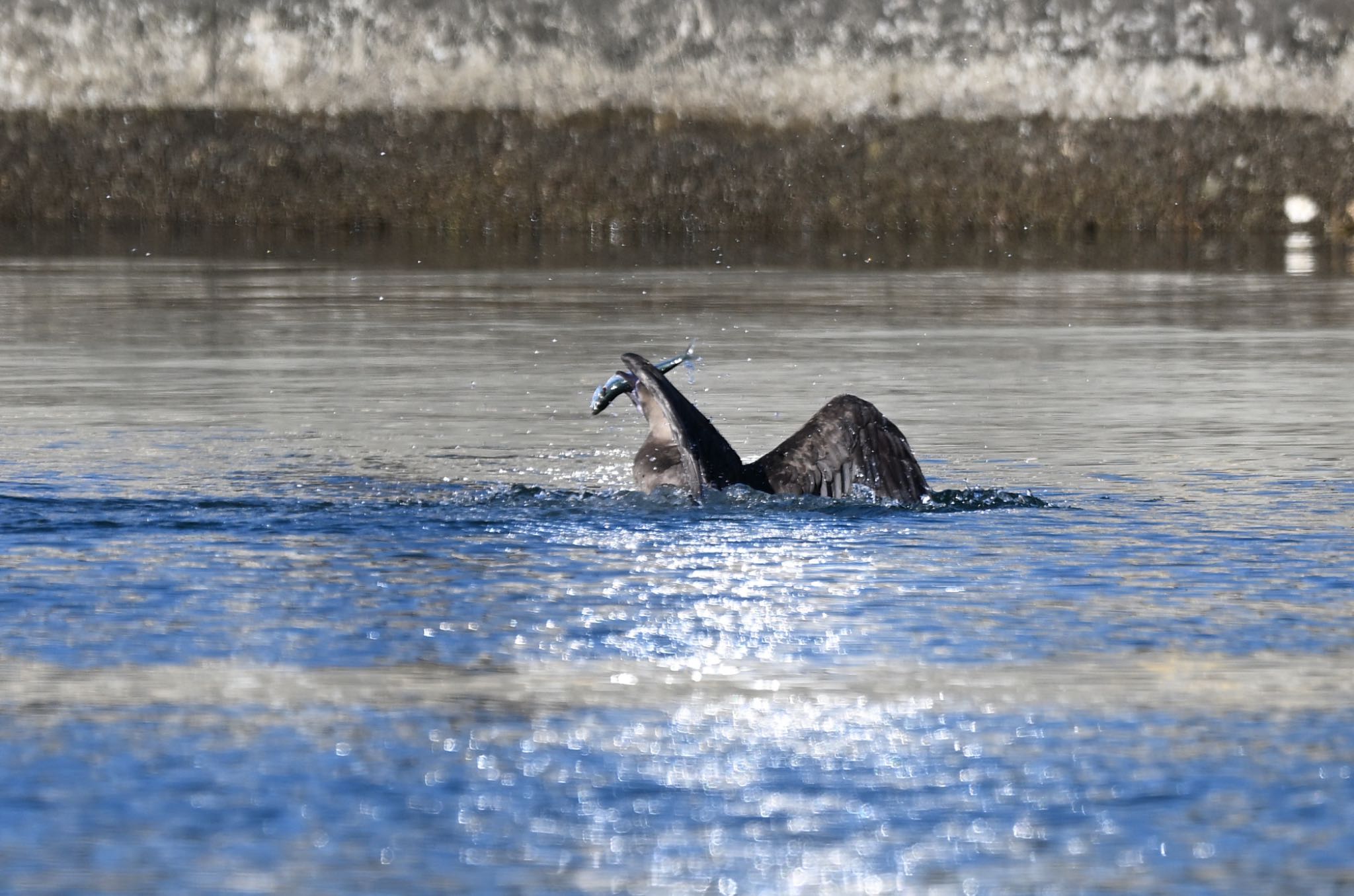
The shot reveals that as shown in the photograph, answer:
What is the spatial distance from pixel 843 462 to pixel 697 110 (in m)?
17.1

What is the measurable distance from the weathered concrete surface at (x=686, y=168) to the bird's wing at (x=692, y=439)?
56.2 feet

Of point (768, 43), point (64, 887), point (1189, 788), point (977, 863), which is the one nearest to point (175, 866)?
point (64, 887)

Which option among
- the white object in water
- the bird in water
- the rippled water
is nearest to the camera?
the rippled water

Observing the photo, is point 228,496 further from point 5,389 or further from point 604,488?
point 5,389

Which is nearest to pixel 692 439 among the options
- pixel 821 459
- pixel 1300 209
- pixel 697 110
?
pixel 821 459

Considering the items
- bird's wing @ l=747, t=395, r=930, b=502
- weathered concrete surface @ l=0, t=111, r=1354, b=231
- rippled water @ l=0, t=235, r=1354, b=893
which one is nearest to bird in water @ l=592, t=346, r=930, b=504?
bird's wing @ l=747, t=395, r=930, b=502

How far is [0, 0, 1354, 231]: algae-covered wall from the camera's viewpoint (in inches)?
1011

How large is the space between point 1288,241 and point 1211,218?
1071mm

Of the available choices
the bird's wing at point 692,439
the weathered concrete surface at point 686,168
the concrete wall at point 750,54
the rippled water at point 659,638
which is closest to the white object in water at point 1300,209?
the weathered concrete surface at point 686,168

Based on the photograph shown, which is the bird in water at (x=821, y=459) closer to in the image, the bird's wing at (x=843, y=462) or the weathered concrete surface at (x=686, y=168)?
the bird's wing at (x=843, y=462)

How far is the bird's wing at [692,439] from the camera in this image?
8.51 metres

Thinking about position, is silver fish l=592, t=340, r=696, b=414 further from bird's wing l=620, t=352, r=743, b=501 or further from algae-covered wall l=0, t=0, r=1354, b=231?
algae-covered wall l=0, t=0, r=1354, b=231

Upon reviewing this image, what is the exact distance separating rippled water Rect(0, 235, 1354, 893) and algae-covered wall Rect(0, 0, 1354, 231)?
12362 mm

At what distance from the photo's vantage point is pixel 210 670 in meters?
6.46
